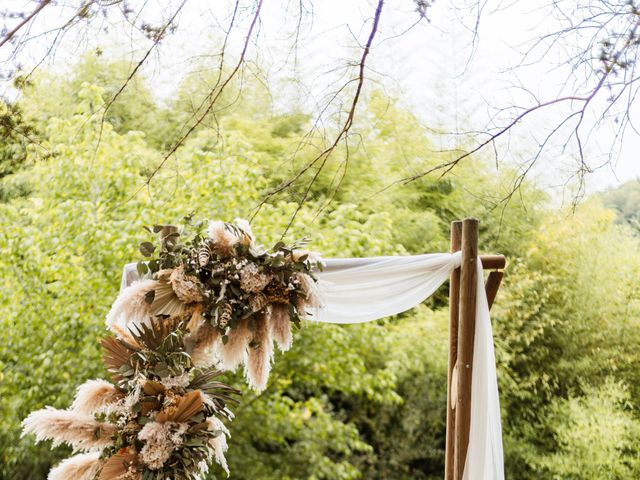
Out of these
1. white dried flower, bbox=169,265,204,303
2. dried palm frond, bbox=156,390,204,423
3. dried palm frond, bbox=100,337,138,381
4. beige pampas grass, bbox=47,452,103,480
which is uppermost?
white dried flower, bbox=169,265,204,303

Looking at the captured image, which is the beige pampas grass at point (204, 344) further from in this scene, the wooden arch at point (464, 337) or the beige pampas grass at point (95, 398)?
the wooden arch at point (464, 337)

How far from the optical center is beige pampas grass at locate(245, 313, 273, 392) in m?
2.98

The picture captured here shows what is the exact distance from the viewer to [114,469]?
103 inches

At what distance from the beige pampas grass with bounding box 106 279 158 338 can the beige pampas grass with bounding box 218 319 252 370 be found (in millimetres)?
299

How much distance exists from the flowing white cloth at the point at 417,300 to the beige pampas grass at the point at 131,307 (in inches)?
21.1

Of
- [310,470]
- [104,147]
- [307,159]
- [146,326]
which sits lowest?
[310,470]

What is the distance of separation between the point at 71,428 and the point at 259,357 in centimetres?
69

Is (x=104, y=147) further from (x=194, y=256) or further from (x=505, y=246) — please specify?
(x=505, y=246)

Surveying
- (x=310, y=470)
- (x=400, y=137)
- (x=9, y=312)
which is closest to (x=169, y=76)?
(x=400, y=137)

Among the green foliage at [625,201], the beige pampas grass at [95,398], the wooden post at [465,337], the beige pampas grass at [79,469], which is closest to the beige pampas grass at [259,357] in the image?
the beige pampas grass at [95,398]

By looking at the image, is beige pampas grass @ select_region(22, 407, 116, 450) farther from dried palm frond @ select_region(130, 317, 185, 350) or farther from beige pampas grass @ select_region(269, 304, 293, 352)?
beige pampas grass @ select_region(269, 304, 293, 352)

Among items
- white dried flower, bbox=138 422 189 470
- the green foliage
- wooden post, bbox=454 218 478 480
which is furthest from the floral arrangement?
the green foliage

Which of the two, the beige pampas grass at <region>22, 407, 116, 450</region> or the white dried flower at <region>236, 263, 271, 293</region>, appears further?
the white dried flower at <region>236, 263, 271, 293</region>

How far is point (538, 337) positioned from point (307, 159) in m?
2.56
